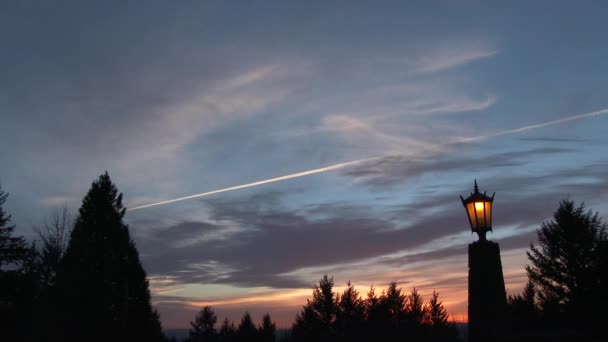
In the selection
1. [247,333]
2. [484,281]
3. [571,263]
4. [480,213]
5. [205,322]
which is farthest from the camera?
[205,322]

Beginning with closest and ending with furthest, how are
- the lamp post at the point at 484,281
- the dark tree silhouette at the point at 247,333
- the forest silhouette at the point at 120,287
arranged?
the lamp post at the point at 484,281 < the forest silhouette at the point at 120,287 < the dark tree silhouette at the point at 247,333

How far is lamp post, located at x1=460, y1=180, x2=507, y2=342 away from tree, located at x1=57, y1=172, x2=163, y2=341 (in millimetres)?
30999

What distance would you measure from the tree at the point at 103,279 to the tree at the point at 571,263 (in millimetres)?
29764

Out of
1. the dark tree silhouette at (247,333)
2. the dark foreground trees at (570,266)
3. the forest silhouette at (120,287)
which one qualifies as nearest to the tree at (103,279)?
the forest silhouette at (120,287)

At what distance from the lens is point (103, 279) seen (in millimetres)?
37312

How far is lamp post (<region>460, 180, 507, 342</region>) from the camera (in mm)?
9281

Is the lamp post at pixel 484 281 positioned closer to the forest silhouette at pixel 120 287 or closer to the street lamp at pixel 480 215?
the street lamp at pixel 480 215

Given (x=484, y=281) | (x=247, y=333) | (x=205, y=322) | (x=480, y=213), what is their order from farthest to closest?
(x=205, y=322)
(x=247, y=333)
(x=480, y=213)
(x=484, y=281)

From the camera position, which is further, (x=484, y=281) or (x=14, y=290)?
(x=14, y=290)

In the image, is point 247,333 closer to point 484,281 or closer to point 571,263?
point 571,263

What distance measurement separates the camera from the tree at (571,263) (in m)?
29.4

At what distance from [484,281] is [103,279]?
111 ft

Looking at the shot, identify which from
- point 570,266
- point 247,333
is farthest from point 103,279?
point 570,266

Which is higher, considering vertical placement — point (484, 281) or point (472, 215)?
point (472, 215)
